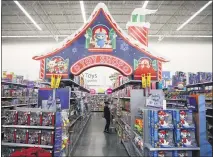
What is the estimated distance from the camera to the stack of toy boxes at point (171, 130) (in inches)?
169

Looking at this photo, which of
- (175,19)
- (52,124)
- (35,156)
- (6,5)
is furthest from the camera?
(175,19)

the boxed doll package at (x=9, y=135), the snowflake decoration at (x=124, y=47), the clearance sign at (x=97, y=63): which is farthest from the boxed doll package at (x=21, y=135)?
the snowflake decoration at (x=124, y=47)

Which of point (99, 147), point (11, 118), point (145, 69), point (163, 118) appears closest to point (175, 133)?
point (163, 118)

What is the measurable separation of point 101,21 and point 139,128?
2.95m

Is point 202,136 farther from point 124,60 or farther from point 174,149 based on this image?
point 124,60

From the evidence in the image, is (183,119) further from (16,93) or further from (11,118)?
(16,93)

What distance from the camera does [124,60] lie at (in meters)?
6.02

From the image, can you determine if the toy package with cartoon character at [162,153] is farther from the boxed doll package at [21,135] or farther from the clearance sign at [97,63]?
the boxed doll package at [21,135]

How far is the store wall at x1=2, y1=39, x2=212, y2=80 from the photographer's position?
19.9m

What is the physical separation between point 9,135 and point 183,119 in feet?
11.8

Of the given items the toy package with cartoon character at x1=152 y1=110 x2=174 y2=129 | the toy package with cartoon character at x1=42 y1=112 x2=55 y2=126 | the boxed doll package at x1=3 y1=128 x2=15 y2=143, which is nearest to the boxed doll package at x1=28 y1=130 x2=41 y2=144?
the toy package with cartoon character at x1=42 y1=112 x2=55 y2=126

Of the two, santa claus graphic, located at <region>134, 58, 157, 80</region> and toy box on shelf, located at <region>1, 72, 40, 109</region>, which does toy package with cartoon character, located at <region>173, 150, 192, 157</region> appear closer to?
santa claus graphic, located at <region>134, 58, 157, 80</region>

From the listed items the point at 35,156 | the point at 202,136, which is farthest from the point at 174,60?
the point at 35,156

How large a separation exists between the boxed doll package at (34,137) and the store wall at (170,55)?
16.0 meters
